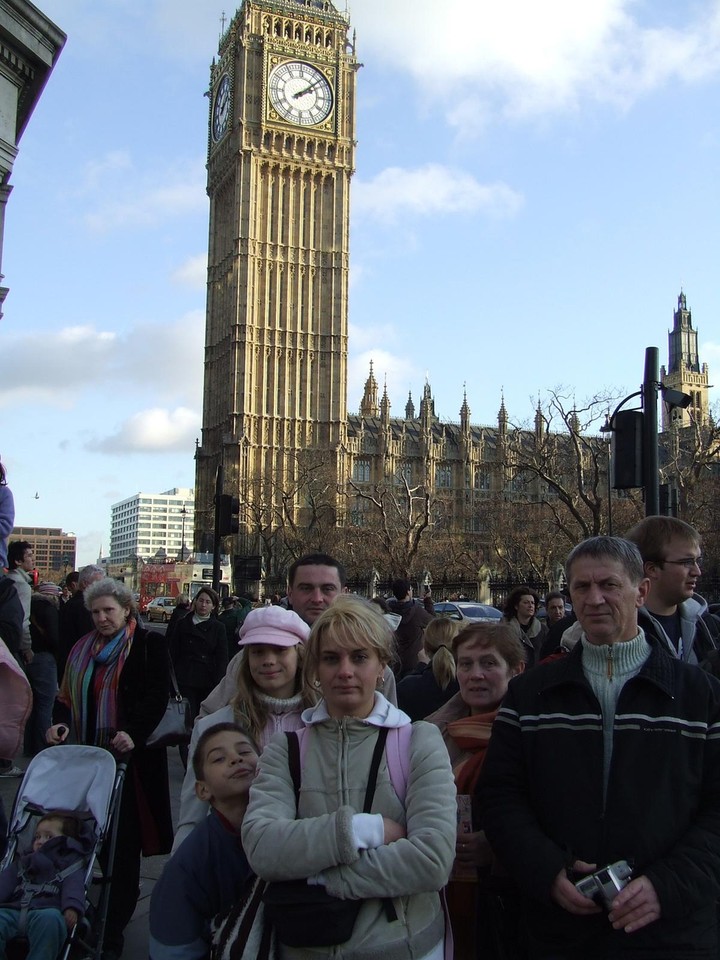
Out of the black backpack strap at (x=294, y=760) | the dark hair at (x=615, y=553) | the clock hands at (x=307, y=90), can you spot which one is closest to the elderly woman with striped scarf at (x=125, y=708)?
the black backpack strap at (x=294, y=760)

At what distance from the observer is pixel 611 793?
2830 millimetres

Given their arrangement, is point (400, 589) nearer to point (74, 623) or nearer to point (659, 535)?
point (74, 623)

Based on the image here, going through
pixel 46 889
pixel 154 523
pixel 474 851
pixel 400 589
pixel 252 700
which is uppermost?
pixel 154 523

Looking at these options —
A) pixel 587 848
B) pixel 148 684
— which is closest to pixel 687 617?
pixel 587 848

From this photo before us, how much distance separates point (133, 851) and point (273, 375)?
60417 mm

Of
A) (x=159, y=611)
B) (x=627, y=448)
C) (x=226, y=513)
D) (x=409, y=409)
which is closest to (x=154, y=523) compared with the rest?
(x=409, y=409)

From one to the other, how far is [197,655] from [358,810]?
226 inches

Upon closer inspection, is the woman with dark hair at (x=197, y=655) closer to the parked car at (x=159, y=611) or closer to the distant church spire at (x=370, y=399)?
the parked car at (x=159, y=611)

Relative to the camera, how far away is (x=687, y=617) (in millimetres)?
4125

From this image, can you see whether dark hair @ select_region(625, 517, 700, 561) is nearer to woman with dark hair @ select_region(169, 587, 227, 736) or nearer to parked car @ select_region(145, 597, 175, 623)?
woman with dark hair @ select_region(169, 587, 227, 736)

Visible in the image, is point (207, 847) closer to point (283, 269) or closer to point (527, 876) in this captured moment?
point (527, 876)

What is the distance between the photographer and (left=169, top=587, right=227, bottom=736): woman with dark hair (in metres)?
8.23

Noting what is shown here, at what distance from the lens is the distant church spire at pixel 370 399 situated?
81.5m

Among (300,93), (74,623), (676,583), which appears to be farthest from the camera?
(300,93)
